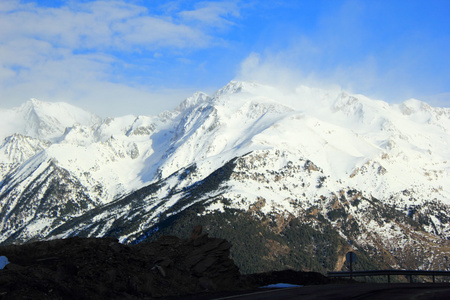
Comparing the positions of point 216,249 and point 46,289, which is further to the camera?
point 216,249

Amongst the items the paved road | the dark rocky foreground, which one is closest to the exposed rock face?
the dark rocky foreground

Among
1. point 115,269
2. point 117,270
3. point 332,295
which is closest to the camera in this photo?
point 115,269

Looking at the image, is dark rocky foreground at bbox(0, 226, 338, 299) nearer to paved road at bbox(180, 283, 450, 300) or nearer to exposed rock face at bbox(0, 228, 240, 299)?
exposed rock face at bbox(0, 228, 240, 299)

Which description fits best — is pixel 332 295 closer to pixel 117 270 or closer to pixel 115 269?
pixel 117 270

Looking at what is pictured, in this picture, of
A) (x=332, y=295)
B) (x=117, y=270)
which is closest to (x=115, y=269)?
(x=117, y=270)

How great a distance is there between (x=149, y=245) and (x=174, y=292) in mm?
5438

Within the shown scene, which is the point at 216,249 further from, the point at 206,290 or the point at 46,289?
the point at 46,289

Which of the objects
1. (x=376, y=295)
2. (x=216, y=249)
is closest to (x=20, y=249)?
(x=216, y=249)

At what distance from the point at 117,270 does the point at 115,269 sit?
176 millimetres

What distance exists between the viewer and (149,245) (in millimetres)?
32250

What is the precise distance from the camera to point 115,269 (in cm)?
2633

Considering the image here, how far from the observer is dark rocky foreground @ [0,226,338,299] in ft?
73.7

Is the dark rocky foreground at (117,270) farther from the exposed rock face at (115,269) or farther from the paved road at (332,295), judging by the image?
the paved road at (332,295)

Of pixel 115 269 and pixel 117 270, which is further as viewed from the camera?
pixel 117 270
